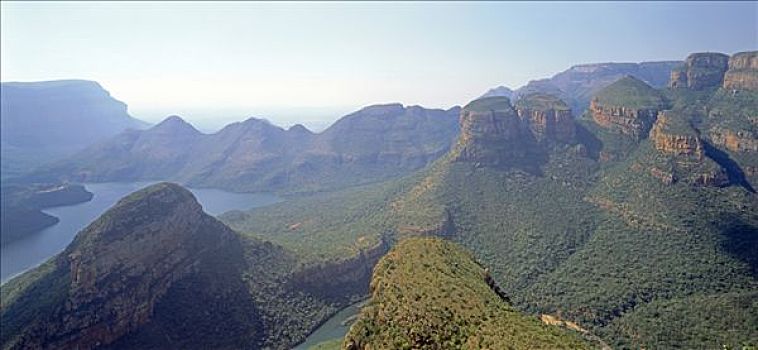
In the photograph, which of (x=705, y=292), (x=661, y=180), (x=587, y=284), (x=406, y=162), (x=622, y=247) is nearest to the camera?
(x=705, y=292)

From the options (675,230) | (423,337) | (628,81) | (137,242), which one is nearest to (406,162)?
(628,81)

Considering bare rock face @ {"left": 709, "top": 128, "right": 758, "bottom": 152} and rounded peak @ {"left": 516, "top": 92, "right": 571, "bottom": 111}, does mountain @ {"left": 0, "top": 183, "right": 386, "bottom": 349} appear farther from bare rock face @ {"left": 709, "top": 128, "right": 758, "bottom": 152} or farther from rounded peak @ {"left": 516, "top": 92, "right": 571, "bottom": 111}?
bare rock face @ {"left": 709, "top": 128, "right": 758, "bottom": 152}

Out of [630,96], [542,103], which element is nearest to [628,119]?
[630,96]

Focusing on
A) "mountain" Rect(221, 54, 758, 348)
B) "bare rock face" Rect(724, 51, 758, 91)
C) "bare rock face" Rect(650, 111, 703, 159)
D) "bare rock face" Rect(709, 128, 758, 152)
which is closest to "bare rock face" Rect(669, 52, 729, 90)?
"mountain" Rect(221, 54, 758, 348)

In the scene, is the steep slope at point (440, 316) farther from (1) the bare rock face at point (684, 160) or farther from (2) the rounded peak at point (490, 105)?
(2) the rounded peak at point (490, 105)

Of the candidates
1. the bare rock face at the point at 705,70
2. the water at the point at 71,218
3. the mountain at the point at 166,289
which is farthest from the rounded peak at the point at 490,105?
the water at the point at 71,218

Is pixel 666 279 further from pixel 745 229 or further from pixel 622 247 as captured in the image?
pixel 745 229
